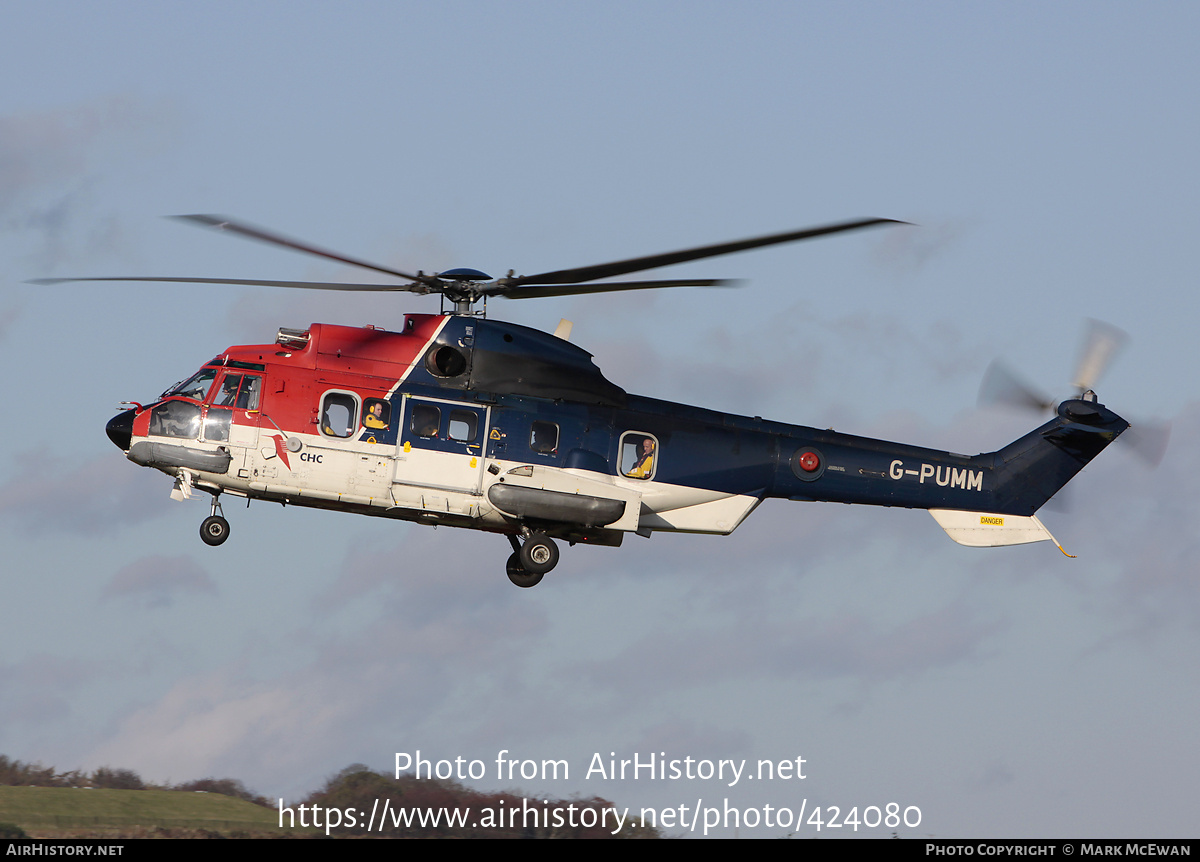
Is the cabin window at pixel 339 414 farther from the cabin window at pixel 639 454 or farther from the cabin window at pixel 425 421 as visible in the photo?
the cabin window at pixel 639 454

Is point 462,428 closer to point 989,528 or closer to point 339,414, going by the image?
point 339,414

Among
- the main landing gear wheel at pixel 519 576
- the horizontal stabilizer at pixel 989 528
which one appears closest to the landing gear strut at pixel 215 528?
the main landing gear wheel at pixel 519 576

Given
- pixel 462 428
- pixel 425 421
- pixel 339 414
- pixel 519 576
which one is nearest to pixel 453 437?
pixel 462 428

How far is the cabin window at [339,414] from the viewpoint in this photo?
2873 centimetres

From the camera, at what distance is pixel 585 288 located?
93.5 ft

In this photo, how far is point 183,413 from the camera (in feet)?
93.9

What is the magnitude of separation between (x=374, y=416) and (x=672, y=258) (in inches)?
244

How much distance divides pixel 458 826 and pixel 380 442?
6758 millimetres

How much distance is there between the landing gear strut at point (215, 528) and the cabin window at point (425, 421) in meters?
3.75

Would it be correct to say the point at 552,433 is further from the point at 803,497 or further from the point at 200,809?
the point at 200,809

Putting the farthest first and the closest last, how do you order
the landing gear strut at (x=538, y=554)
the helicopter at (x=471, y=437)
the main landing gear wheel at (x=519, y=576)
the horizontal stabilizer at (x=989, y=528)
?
the horizontal stabilizer at (x=989, y=528) < the main landing gear wheel at (x=519, y=576) < the landing gear strut at (x=538, y=554) < the helicopter at (x=471, y=437)

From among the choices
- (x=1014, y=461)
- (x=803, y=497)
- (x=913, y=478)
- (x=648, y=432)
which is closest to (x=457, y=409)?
(x=648, y=432)

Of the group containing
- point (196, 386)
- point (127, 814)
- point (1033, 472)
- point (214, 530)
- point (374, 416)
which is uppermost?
point (1033, 472)

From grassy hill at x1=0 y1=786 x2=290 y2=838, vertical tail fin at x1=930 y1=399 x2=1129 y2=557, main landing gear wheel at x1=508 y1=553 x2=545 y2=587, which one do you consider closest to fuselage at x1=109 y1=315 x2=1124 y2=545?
main landing gear wheel at x1=508 y1=553 x2=545 y2=587
